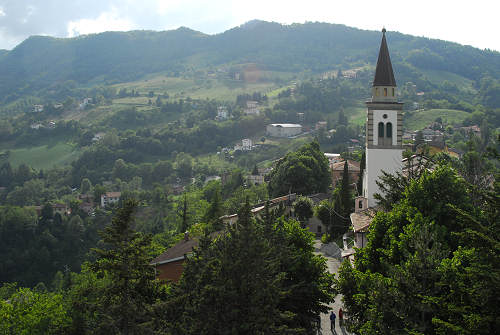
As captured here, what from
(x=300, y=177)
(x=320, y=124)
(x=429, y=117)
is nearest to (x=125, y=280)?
(x=300, y=177)

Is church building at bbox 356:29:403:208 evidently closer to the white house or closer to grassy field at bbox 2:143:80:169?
the white house

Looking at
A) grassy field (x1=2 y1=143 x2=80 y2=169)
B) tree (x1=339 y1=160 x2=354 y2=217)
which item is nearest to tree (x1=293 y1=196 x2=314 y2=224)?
tree (x1=339 y1=160 x2=354 y2=217)

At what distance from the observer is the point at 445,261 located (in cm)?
1711

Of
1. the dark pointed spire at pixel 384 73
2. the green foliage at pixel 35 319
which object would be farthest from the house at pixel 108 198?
the green foliage at pixel 35 319

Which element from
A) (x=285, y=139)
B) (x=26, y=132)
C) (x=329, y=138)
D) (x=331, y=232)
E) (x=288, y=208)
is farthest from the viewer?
(x=26, y=132)

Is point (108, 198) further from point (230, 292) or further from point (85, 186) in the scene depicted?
point (230, 292)

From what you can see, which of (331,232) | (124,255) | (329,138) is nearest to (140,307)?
(124,255)

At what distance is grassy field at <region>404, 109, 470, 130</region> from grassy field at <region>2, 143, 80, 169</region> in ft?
342

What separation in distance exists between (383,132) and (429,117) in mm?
116565

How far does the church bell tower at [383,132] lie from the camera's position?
41.5 m

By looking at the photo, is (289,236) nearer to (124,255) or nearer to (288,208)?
(124,255)

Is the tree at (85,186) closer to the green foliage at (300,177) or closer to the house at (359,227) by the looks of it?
the green foliage at (300,177)

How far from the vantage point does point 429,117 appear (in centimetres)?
15038

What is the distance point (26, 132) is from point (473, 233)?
200748mm
